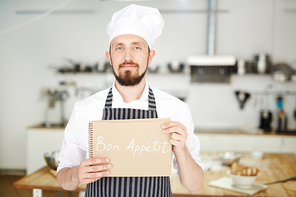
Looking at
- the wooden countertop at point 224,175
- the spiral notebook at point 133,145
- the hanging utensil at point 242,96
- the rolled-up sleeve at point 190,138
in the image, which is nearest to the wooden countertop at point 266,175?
the wooden countertop at point 224,175

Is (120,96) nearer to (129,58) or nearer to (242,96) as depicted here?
(129,58)

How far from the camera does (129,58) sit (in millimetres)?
1140

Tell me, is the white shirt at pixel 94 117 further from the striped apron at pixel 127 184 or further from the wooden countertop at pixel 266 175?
the wooden countertop at pixel 266 175

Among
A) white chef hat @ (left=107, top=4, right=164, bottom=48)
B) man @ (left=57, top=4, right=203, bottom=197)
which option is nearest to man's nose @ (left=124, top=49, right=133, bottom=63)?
man @ (left=57, top=4, right=203, bottom=197)

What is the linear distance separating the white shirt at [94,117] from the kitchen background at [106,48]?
3.22m

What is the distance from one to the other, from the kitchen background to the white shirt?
322 centimetres

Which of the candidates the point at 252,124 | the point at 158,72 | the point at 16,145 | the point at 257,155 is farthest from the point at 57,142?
the point at 252,124

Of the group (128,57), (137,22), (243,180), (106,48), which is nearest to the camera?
(128,57)

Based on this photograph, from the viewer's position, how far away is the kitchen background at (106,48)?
14.9ft

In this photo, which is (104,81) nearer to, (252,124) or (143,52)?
(252,124)

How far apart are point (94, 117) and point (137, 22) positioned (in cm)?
50

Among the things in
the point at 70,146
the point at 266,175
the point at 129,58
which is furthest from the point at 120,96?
the point at 266,175

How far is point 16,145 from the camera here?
4.93 meters

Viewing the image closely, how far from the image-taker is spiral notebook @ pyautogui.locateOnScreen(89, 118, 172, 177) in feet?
3.37
